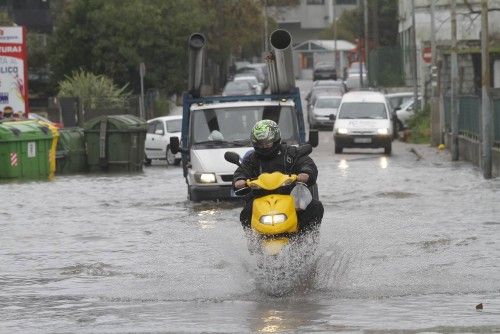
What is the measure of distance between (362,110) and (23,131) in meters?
13.9

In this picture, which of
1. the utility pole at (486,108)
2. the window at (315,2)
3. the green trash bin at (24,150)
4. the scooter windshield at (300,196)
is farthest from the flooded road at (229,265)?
the window at (315,2)

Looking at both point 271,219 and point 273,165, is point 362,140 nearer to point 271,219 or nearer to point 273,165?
point 273,165

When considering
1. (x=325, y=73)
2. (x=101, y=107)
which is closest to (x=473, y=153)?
(x=101, y=107)

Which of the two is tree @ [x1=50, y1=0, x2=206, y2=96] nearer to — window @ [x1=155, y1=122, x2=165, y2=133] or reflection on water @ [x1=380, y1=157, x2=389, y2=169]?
window @ [x1=155, y1=122, x2=165, y2=133]

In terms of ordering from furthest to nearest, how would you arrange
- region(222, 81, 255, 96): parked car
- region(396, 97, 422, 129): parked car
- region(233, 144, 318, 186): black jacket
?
1. region(222, 81, 255, 96): parked car
2. region(396, 97, 422, 129): parked car
3. region(233, 144, 318, 186): black jacket

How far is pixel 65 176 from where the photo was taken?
35812mm

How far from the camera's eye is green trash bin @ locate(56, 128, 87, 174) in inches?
1452

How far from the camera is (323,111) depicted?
5900 cm

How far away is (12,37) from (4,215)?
21.3 metres

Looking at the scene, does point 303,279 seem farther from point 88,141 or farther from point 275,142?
point 88,141

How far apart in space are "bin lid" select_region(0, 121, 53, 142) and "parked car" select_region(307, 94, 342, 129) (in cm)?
2467

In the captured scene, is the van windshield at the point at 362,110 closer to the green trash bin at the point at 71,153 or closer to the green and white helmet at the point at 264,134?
the green trash bin at the point at 71,153

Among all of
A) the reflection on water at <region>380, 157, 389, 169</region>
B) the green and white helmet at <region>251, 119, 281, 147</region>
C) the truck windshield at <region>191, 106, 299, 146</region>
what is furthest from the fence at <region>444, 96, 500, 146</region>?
the green and white helmet at <region>251, 119, 281, 147</region>

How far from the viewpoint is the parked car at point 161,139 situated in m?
40.1
